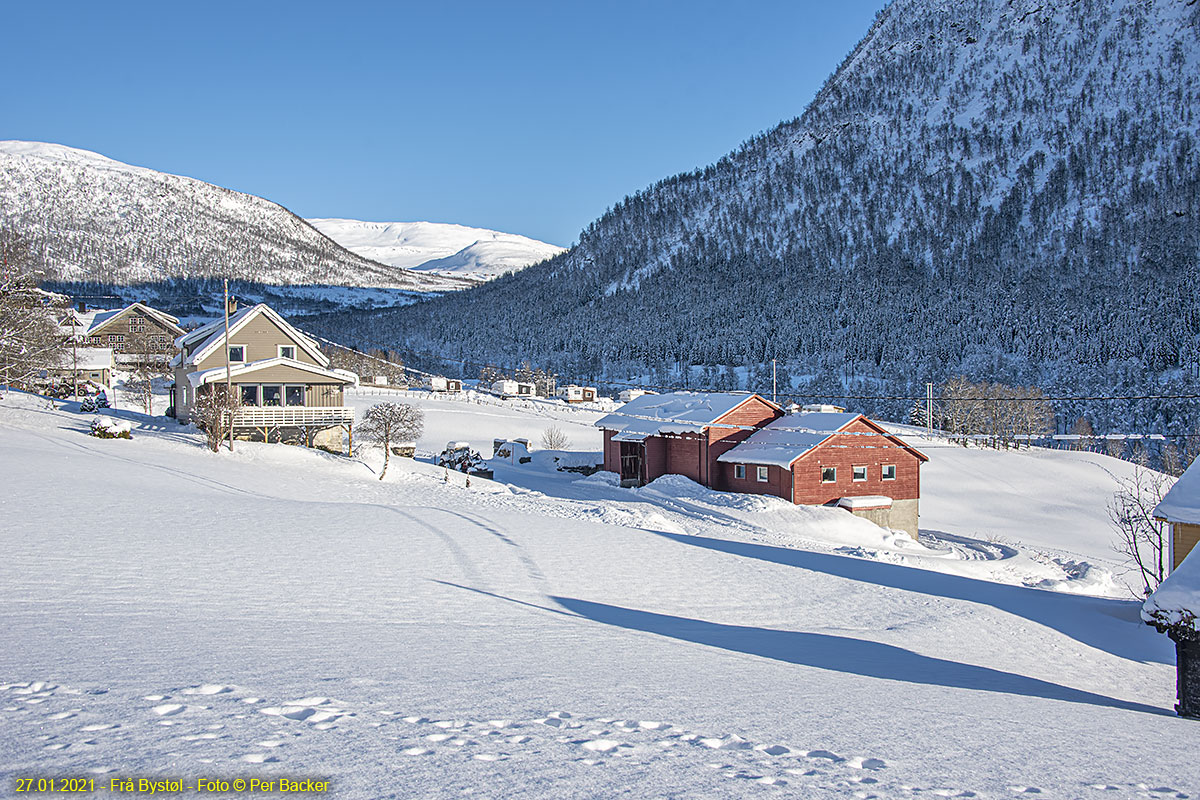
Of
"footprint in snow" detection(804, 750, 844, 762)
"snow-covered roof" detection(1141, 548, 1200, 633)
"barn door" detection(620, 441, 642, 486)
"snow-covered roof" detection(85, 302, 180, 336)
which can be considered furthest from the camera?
"snow-covered roof" detection(85, 302, 180, 336)

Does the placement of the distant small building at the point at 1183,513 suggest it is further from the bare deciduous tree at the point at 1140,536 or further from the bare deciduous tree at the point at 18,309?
the bare deciduous tree at the point at 18,309

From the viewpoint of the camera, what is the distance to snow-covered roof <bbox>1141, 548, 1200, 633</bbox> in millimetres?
8633

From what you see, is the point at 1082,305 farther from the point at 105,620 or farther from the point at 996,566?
the point at 105,620

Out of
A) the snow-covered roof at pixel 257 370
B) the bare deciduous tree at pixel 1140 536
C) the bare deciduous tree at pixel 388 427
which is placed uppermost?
the snow-covered roof at pixel 257 370

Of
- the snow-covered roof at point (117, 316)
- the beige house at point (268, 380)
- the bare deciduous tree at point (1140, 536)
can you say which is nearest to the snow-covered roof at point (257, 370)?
the beige house at point (268, 380)

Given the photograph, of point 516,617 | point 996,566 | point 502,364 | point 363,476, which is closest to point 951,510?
point 996,566

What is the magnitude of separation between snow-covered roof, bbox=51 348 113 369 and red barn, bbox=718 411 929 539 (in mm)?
51171

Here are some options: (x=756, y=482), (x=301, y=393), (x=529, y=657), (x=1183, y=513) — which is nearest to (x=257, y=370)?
(x=301, y=393)

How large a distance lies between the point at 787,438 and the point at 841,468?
295 centimetres

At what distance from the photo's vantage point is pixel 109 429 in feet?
105

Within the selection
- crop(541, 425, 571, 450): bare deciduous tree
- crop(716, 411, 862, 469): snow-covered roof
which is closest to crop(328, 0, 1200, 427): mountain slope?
crop(541, 425, 571, 450): bare deciduous tree

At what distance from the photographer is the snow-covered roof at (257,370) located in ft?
120

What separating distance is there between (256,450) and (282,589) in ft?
75.1

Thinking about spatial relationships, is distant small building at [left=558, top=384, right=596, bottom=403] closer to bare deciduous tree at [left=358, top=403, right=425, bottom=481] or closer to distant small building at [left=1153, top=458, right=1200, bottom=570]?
bare deciduous tree at [left=358, top=403, right=425, bottom=481]
